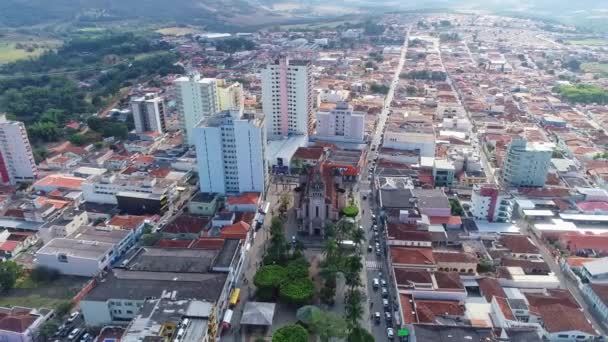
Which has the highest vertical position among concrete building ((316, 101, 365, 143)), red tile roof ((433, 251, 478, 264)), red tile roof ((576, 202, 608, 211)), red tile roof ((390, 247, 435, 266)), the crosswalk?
concrete building ((316, 101, 365, 143))

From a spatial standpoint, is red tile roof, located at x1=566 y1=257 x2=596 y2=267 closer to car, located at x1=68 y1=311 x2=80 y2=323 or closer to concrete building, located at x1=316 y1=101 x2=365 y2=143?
concrete building, located at x1=316 y1=101 x2=365 y2=143

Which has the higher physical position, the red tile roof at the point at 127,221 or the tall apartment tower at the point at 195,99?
the tall apartment tower at the point at 195,99

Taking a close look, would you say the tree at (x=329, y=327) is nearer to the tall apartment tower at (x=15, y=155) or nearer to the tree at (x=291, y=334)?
the tree at (x=291, y=334)

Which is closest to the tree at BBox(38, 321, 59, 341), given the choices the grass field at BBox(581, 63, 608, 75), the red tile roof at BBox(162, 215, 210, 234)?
the red tile roof at BBox(162, 215, 210, 234)

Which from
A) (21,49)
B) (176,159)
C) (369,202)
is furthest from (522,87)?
(21,49)

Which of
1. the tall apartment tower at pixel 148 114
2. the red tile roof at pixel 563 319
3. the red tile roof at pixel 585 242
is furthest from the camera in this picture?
the tall apartment tower at pixel 148 114


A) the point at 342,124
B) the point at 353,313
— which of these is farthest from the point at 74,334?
the point at 342,124

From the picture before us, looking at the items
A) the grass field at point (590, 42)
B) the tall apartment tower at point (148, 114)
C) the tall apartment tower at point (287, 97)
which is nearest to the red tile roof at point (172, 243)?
the tall apartment tower at point (287, 97)
